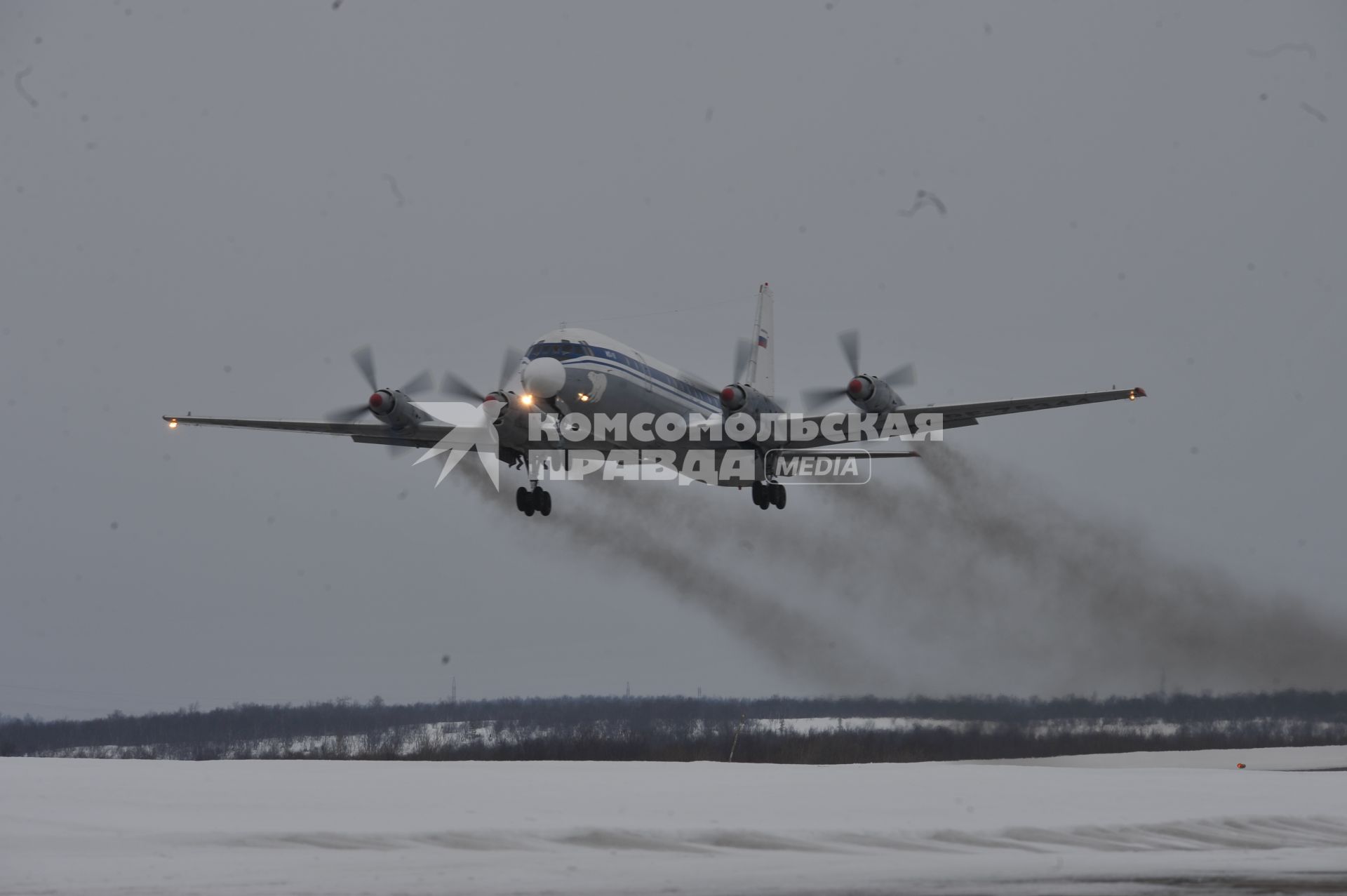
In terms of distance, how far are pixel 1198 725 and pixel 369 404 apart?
35.5 metres

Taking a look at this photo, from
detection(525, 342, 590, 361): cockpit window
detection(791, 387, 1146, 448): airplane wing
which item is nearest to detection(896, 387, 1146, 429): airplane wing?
detection(791, 387, 1146, 448): airplane wing

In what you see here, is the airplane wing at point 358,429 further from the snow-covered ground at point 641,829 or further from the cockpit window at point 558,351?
the snow-covered ground at point 641,829

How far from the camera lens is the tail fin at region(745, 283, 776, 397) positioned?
47.3 meters

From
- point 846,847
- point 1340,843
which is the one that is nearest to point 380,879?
point 846,847

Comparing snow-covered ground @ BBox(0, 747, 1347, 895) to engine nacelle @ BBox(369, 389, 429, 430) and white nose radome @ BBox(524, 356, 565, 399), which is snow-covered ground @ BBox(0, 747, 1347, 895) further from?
engine nacelle @ BBox(369, 389, 429, 430)

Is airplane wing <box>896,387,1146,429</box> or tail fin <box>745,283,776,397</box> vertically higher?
tail fin <box>745,283,776,397</box>

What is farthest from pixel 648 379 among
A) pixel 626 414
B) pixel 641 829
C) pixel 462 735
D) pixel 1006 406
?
pixel 462 735

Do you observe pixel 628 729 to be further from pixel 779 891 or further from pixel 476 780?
pixel 779 891

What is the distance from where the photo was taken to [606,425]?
118 feet

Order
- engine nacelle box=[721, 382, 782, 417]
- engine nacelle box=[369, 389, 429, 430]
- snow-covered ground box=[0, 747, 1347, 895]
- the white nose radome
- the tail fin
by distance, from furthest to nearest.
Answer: the tail fin, engine nacelle box=[721, 382, 782, 417], engine nacelle box=[369, 389, 429, 430], the white nose radome, snow-covered ground box=[0, 747, 1347, 895]

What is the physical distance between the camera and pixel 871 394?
3716 cm

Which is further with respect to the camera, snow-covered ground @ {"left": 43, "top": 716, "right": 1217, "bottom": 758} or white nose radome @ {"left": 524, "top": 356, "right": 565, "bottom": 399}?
snow-covered ground @ {"left": 43, "top": 716, "right": 1217, "bottom": 758}

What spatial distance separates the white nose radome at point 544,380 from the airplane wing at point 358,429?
4642 mm

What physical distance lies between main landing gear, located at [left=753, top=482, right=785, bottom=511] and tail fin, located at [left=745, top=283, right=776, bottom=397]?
6172mm
